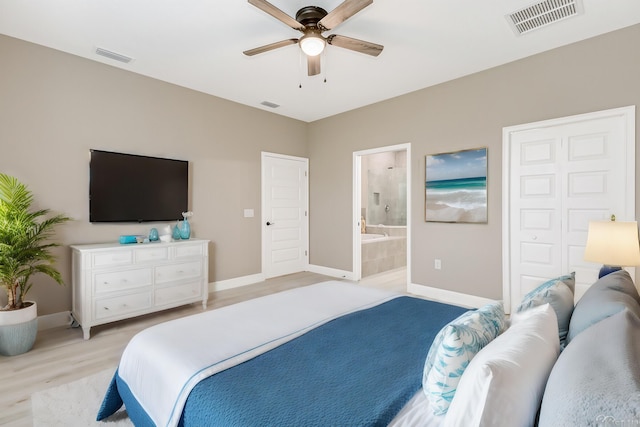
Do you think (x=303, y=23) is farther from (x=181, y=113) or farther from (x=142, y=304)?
(x=142, y=304)

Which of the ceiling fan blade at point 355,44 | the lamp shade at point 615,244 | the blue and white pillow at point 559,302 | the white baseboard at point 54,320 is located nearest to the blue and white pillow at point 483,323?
the blue and white pillow at point 559,302

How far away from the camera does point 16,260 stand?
2.69m

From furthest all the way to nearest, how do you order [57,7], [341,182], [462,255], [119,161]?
1. [341,182]
2. [462,255]
3. [119,161]
4. [57,7]

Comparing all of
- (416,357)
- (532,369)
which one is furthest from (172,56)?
(532,369)

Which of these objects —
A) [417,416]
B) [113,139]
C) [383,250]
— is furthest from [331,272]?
[417,416]

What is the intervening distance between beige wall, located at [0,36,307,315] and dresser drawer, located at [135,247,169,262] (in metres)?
0.62

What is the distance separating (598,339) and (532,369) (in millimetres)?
178

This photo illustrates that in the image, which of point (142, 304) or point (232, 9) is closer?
point (232, 9)

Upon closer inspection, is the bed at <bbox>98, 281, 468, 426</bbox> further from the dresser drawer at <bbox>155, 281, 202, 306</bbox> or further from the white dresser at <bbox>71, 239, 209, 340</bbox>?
the dresser drawer at <bbox>155, 281, 202, 306</bbox>

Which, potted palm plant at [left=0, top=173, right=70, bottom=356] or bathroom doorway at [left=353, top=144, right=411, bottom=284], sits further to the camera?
bathroom doorway at [left=353, top=144, right=411, bottom=284]

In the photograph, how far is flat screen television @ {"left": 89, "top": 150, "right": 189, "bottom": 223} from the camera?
347cm

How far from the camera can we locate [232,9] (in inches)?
102

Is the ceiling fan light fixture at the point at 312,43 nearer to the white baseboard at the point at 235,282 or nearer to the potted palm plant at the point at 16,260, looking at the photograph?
the potted palm plant at the point at 16,260

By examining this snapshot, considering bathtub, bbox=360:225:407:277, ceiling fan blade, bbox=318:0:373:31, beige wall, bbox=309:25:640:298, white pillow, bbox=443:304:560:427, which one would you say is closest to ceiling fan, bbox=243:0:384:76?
ceiling fan blade, bbox=318:0:373:31
